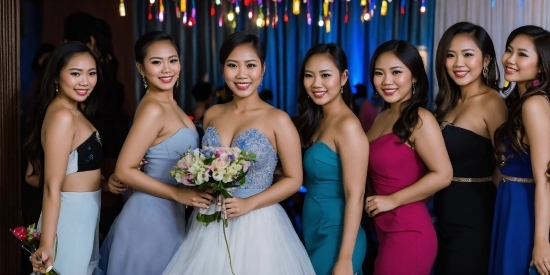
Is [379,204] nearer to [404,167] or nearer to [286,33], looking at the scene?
[404,167]

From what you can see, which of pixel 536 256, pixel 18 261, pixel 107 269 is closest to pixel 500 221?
pixel 536 256

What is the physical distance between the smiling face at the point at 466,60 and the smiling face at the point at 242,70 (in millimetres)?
1067

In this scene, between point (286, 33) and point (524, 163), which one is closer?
point (524, 163)

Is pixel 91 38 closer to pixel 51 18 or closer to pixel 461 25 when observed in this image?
pixel 461 25

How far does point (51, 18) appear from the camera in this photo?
23.9ft

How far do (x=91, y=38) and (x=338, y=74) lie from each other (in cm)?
202

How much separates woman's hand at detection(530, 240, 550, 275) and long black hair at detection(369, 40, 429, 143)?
0.75m

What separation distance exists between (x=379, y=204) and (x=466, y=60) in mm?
906

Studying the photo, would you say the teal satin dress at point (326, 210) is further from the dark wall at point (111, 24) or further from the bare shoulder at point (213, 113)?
the dark wall at point (111, 24)

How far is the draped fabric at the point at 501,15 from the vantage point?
7434mm

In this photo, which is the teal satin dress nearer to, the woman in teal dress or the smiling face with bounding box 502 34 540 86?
the woman in teal dress

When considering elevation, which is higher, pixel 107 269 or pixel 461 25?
pixel 461 25

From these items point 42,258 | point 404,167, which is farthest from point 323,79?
point 42,258

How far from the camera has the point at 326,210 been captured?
3178 mm
